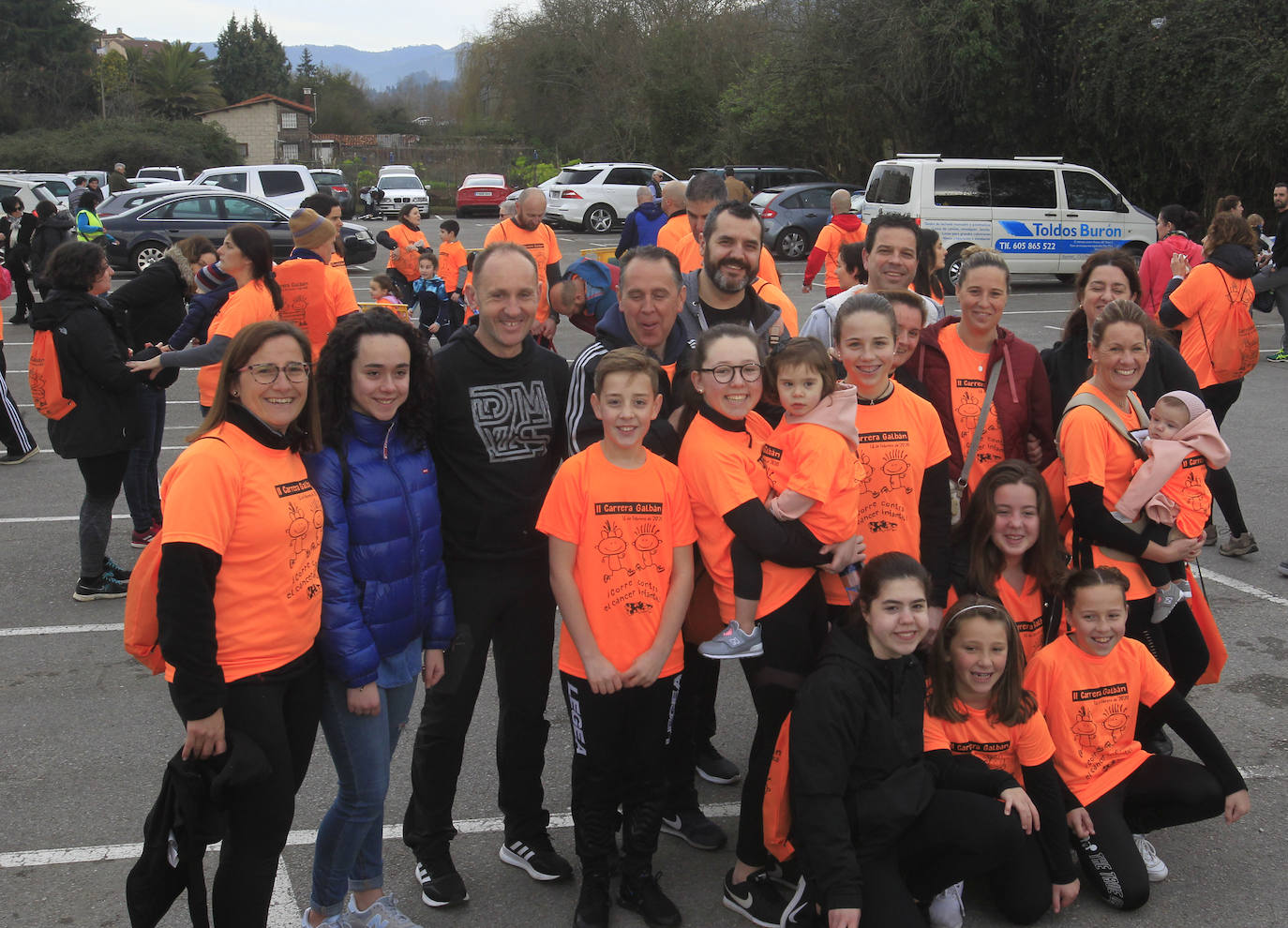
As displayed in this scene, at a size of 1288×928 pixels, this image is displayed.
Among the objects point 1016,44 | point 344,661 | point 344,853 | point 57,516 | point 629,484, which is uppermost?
point 1016,44

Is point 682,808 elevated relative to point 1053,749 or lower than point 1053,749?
lower

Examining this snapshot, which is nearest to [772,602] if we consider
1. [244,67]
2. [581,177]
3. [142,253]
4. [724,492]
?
[724,492]

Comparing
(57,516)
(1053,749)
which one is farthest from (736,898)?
(57,516)

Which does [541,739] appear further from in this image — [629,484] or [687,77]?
[687,77]

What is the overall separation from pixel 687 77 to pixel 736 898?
36.6m

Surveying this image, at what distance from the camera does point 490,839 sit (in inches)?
152

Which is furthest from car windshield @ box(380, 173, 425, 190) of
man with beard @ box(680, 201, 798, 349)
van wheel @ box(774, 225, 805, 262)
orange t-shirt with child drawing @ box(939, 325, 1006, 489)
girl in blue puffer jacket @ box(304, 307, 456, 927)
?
girl in blue puffer jacket @ box(304, 307, 456, 927)

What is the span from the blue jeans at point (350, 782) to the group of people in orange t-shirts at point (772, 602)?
26mm

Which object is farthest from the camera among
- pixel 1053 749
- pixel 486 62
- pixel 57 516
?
pixel 486 62

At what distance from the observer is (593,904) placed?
10.9 ft

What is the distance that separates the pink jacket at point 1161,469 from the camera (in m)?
3.71

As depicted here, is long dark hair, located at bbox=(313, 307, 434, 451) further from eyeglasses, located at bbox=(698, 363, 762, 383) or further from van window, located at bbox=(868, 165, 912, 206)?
van window, located at bbox=(868, 165, 912, 206)

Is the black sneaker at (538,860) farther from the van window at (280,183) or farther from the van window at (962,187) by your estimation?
the van window at (280,183)

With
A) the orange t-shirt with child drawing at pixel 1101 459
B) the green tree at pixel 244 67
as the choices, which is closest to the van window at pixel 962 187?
the orange t-shirt with child drawing at pixel 1101 459
